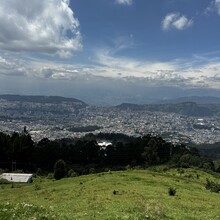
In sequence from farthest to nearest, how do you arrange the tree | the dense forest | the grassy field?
the dense forest → the tree → the grassy field

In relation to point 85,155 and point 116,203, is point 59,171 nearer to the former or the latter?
point 116,203

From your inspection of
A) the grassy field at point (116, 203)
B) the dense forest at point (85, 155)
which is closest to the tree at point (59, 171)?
the grassy field at point (116, 203)

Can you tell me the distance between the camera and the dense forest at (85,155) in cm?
11425

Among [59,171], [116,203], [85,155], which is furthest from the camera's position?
[85,155]

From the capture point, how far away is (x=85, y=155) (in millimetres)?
137000

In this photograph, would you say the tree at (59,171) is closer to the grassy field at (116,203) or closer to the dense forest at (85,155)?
the grassy field at (116,203)

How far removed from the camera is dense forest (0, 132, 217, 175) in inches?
4498

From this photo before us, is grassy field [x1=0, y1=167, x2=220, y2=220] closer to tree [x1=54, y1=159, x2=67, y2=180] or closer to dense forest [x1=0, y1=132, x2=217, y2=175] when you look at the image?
tree [x1=54, y1=159, x2=67, y2=180]

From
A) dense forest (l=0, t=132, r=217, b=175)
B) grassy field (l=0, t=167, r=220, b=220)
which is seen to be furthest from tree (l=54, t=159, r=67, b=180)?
dense forest (l=0, t=132, r=217, b=175)

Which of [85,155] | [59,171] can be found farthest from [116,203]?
[85,155]

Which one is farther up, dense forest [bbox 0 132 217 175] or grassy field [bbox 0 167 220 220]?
grassy field [bbox 0 167 220 220]

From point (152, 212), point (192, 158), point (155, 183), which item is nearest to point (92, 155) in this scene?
point (192, 158)

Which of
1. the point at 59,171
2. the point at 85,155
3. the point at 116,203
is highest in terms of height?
the point at 116,203

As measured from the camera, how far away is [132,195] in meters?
35.6
